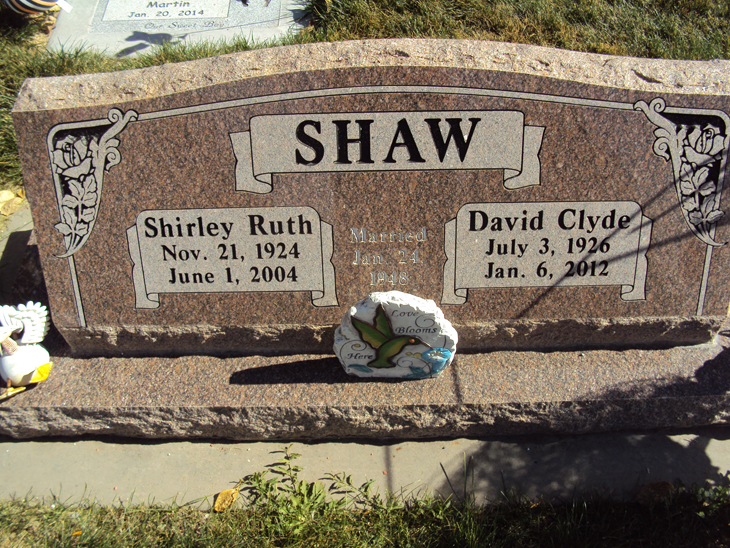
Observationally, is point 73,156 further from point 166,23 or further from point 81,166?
point 166,23

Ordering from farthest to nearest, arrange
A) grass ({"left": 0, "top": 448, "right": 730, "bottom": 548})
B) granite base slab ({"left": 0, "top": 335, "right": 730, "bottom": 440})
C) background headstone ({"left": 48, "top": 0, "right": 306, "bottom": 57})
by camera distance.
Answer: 1. background headstone ({"left": 48, "top": 0, "right": 306, "bottom": 57})
2. granite base slab ({"left": 0, "top": 335, "right": 730, "bottom": 440})
3. grass ({"left": 0, "top": 448, "right": 730, "bottom": 548})

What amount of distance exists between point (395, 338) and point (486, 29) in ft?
10.8

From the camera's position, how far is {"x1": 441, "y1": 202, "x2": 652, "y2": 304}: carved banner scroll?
2.89m

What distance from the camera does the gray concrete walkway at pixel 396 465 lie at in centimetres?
274

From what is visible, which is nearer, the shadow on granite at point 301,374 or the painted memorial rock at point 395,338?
the painted memorial rock at point 395,338

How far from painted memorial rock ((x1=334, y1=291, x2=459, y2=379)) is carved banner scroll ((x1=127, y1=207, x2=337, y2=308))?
0.31 meters

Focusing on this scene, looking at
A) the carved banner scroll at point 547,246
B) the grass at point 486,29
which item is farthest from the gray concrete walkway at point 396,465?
the grass at point 486,29

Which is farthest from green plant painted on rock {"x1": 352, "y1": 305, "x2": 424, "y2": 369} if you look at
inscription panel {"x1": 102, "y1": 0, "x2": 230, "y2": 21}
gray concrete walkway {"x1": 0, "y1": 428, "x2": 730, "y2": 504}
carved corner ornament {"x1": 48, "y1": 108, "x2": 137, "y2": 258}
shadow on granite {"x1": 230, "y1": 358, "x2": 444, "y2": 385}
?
inscription panel {"x1": 102, "y1": 0, "x2": 230, "y2": 21}

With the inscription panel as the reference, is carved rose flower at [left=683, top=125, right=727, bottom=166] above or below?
below

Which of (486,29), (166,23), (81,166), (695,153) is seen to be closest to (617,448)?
(695,153)

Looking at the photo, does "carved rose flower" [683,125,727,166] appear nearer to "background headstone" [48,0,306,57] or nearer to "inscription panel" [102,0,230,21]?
"background headstone" [48,0,306,57]

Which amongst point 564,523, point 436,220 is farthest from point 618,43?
point 564,523

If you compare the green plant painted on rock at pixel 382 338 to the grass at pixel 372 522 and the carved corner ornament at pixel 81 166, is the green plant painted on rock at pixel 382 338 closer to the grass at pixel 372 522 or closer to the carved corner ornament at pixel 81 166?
the grass at pixel 372 522

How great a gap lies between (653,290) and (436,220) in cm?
120
